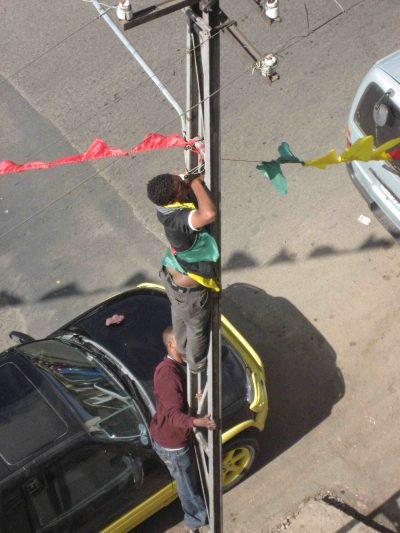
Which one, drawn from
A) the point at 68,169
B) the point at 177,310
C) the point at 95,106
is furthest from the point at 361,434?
the point at 95,106

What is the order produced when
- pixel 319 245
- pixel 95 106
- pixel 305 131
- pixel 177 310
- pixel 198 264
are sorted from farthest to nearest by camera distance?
pixel 95 106 < pixel 305 131 < pixel 319 245 < pixel 177 310 < pixel 198 264


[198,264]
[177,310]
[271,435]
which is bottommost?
[271,435]

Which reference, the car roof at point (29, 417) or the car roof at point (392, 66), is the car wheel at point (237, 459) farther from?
the car roof at point (392, 66)

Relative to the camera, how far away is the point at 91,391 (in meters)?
5.84

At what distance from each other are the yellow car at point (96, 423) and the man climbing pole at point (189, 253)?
1111 mm

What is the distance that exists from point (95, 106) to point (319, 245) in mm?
3683

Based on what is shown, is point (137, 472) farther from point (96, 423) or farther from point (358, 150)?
point (358, 150)

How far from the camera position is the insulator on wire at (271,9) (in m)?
4.11

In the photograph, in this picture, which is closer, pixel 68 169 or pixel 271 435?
pixel 271 435

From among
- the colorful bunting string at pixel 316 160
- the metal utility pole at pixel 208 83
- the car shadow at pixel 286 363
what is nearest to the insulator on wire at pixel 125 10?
the metal utility pole at pixel 208 83

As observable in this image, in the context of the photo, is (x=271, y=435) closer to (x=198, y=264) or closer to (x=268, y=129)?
(x=198, y=264)

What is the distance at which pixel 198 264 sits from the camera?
4434 mm

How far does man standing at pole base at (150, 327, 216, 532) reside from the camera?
5.28m

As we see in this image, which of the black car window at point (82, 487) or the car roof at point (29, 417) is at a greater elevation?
the car roof at point (29, 417)
